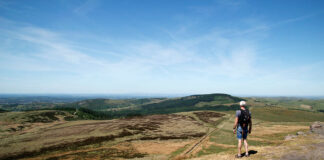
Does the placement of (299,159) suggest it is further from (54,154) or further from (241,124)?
(54,154)

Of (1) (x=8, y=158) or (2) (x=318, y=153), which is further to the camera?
(1) (x=8, y=158)

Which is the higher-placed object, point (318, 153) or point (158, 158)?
point (318, 153)

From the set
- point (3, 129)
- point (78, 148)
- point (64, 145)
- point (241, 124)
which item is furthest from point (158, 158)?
point (3, 129)

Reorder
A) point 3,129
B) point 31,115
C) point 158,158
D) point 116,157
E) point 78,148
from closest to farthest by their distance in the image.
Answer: point 158,158 → point 116,157 → point 78,148 → point 3,129 → point 31,115

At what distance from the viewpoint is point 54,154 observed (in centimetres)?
4319

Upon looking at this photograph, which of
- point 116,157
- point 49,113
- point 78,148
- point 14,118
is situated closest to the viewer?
point 116,157

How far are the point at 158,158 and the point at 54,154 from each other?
99.1ft

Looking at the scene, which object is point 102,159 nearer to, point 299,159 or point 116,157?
point 116,157

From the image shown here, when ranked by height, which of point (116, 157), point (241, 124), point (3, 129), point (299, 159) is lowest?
point (3, 129)

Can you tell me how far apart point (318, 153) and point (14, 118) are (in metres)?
160

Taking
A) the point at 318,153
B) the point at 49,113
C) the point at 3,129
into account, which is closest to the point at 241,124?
the point at 318,153

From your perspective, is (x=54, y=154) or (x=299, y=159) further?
(x=54, y=154)

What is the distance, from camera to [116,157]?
122ft

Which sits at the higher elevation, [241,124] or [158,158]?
[241,124]
